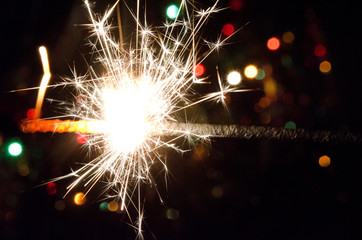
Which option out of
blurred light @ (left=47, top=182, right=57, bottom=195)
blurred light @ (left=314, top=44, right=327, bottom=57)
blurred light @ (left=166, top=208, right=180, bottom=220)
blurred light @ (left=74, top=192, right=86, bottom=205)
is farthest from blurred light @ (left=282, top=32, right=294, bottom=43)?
blurred light @ (left=47, top=182, right=57, bottom=195)

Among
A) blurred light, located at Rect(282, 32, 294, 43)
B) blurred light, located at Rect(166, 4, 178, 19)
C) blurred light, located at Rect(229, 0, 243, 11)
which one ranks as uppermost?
blurred light, located at Rect(229, 0, 243, 11)

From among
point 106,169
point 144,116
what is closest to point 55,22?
point 144,116

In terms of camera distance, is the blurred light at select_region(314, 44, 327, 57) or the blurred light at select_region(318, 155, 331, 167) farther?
the blurred light at select_region(314, 44, 327, 57)

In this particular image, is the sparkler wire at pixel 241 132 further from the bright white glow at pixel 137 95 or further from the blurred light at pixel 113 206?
the blurred light at pixel 113 206

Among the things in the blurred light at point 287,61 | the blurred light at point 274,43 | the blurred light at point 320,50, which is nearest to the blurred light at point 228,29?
the blurred light at point 274,43

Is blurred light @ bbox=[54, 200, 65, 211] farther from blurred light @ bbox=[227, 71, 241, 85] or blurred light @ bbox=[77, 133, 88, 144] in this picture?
blurred light @ bbox=[227, 71, 241, 85]

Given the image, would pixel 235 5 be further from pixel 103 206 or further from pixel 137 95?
pixel 103 206

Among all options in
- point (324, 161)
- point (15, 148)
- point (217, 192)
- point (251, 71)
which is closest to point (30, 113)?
point (15, 148)
